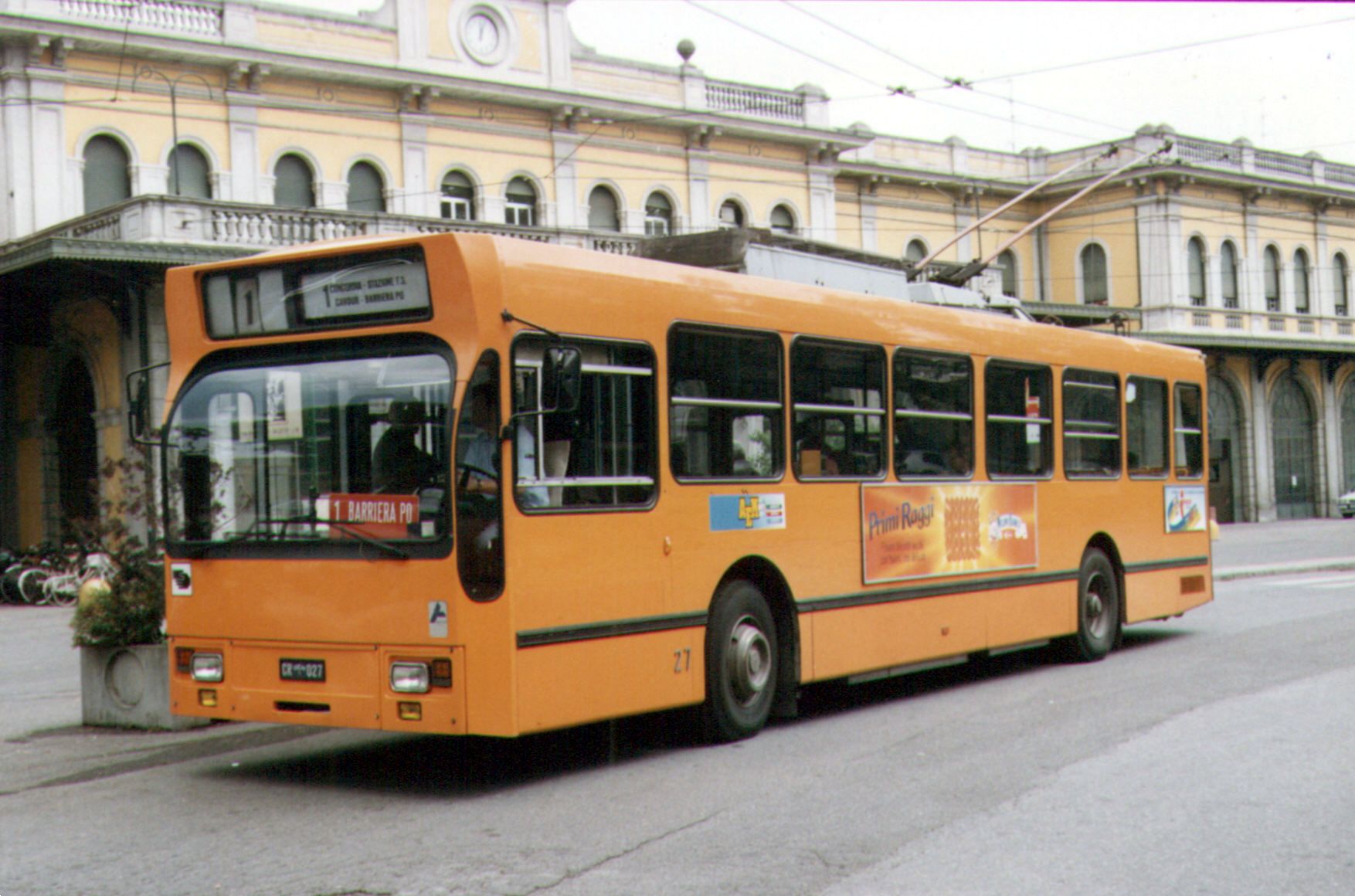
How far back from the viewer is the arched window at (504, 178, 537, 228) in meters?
33.8

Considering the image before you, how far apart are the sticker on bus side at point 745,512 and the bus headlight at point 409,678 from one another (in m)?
2.18

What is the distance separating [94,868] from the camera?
6.36 m

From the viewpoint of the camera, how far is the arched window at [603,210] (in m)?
35.3

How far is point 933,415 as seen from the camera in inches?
442

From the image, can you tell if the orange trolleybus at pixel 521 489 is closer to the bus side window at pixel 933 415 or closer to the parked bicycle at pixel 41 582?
the bus side window at pixel 933 415

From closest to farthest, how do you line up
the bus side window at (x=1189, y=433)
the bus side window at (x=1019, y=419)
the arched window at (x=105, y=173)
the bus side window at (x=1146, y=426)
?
the bus side window at (x=1019, y=419) → the bus side window at (x=1146, y=426) → the bus side window at (x=1189, y=433) → the arched window at (x=105, y=173)

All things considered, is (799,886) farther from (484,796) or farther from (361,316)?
(361,316)

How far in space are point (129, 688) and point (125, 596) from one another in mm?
622

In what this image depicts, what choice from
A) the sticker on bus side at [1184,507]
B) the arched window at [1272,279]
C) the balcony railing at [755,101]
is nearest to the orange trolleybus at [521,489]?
the sticker on bus side at [1184,507]

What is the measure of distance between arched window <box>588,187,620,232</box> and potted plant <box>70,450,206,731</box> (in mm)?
25470

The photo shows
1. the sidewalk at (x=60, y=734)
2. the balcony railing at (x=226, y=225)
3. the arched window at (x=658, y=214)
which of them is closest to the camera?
the sidewalk at (x=60, y=734)

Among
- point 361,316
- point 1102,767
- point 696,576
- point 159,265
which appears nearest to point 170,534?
point 361,316

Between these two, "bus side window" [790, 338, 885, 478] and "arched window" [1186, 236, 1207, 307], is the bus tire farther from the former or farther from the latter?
"arched window" [1186, 236, 1207, 307]

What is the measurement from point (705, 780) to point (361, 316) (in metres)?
2.96
